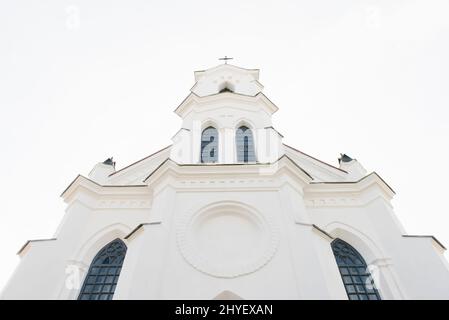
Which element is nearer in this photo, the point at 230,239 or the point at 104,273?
the point at 230,239

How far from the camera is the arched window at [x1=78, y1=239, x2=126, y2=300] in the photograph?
1006 centimetres

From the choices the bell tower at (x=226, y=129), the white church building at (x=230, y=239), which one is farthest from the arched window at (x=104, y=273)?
the bell tower at (x=226, y=129)

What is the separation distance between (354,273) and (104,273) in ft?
29.4

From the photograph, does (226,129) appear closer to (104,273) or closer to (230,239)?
(230,239)

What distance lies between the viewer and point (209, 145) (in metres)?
15.1

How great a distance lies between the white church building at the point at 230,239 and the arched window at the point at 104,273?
41 millimetres

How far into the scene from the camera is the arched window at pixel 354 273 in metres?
10.1

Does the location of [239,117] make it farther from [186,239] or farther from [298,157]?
[186,239]

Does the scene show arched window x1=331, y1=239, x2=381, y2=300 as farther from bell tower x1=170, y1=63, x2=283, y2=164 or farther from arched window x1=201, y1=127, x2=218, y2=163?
arched window x1=201, y1=127, x2=218, y2=163

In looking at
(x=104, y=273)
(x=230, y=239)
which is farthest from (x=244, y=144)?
(x=104, y=273)

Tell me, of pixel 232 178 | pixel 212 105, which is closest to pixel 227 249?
pixel 232 178

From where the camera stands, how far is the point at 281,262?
924 cm

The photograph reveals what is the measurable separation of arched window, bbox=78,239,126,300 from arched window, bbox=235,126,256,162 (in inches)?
258
